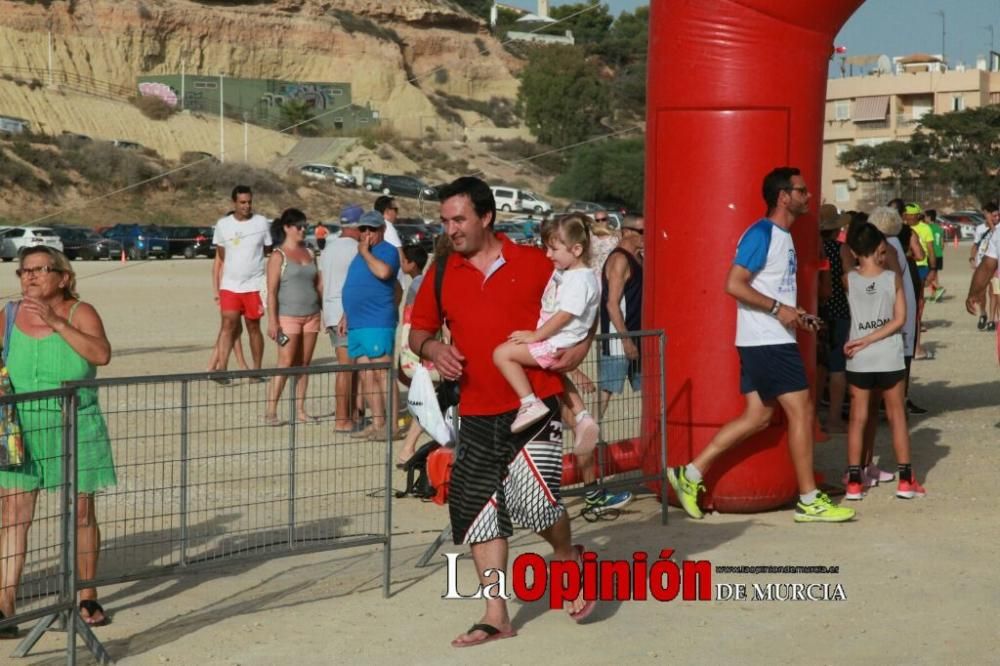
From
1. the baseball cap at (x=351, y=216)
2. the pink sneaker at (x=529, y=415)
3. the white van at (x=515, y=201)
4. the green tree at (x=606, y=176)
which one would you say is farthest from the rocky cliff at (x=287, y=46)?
the pink sneaker at (x=529, y=415)

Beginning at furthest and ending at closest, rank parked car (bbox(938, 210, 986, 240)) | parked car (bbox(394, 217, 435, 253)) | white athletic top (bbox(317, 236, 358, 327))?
parked car (bbox(938, 210, 986, 240))
parked car (bbox(394, 217, 435, 253))
white athletic top (bbox(317, 236, 358, 327))

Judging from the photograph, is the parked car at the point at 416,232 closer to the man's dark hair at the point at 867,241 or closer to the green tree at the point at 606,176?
the green tree at the point at 606,176

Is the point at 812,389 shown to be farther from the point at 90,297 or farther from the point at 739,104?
the point at 90,297

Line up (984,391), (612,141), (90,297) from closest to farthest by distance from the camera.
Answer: (984,391) < (90,297) < (612,141)

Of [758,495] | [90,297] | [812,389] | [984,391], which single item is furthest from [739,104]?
[90,297]

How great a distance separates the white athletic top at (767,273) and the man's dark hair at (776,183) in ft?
0.36

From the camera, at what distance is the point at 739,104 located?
26.7ft

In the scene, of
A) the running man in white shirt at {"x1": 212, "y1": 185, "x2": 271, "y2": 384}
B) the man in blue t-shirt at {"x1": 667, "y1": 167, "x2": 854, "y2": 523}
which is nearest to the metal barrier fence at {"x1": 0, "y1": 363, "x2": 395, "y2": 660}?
the man in blue t-shirt at {"x1": 667, "y1": 167, "x2": 854, "y2": 523}

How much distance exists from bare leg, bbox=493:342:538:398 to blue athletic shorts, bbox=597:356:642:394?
8.23 feet

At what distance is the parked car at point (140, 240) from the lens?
4838 cm

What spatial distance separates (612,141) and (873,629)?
8018 cm

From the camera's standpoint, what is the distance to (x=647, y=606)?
6.53m

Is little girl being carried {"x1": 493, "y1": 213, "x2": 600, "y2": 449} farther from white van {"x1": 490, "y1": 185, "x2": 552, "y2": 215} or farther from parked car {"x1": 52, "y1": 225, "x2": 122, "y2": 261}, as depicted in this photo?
white van {"x1": 490, "y1": 185, "x2": 552, "y2": 215}

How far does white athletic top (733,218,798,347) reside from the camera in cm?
772
